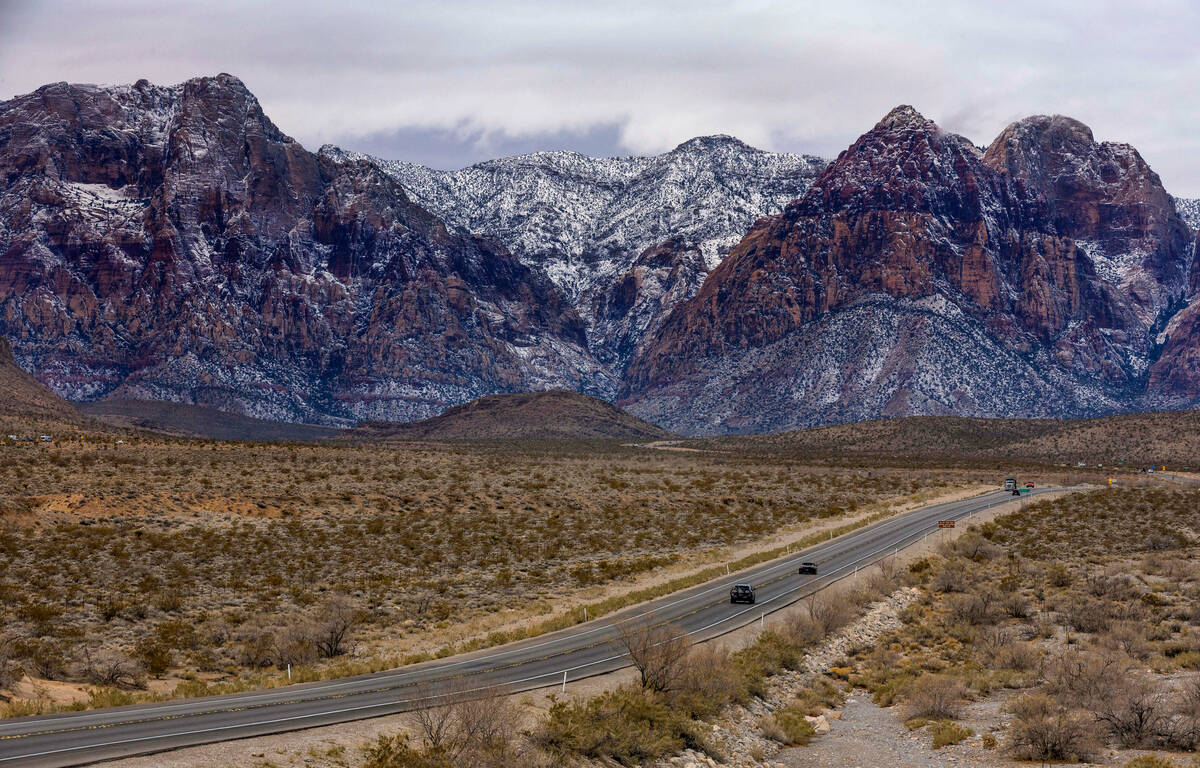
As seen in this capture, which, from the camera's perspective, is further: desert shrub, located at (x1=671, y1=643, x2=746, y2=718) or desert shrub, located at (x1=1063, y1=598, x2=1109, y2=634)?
desert shrub, located at (x1=1063, y1=598, x2=1109, y2=634)

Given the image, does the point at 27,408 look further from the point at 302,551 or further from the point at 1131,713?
the point at 1131,713

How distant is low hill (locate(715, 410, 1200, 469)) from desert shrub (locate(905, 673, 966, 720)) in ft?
422

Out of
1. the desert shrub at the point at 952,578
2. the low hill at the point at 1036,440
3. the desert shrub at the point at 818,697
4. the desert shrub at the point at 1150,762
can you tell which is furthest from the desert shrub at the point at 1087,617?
the low hill at the point at 1036,440

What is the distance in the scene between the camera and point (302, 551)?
58.6 metres

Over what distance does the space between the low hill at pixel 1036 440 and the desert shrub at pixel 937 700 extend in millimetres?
128619

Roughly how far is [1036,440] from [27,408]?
162269 millimetres

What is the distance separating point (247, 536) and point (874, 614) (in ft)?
126

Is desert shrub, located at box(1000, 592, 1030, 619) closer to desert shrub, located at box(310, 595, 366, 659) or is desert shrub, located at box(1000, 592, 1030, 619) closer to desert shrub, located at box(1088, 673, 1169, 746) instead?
desert shrub, located at box(1088, 673, 1169, 746)

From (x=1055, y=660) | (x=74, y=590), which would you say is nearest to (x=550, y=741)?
(x=1055, y=660)

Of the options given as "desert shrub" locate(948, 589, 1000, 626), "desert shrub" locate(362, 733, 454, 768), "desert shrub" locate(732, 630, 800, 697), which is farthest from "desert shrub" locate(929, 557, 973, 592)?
"desert shrub" locate(362, 733, 454, 768)

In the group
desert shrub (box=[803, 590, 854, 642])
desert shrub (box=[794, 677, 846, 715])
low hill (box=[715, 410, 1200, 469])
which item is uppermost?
desert shrub (box=[803, 590, 854, 642])

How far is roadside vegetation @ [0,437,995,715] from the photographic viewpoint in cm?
3606

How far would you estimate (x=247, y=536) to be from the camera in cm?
6188

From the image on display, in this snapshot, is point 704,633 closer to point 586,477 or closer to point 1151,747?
point 1151,747
